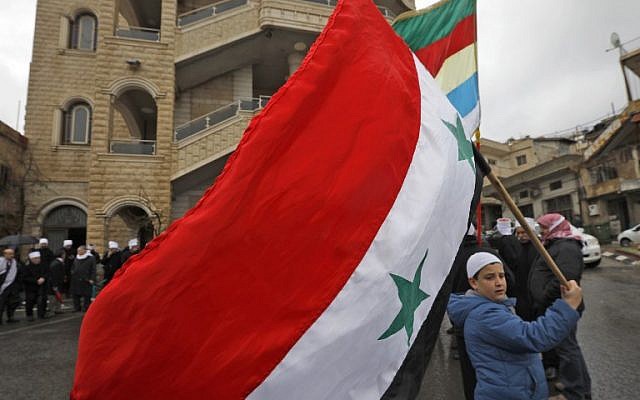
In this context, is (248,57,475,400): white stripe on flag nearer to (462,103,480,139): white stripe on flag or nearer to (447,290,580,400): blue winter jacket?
(447,290,580,400): blue winter jacket

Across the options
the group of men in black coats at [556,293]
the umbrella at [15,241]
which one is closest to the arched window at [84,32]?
the umbrella at [15,241]

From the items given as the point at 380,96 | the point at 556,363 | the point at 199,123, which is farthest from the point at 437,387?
the point at 199,123

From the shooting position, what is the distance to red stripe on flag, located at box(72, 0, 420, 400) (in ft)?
3.80

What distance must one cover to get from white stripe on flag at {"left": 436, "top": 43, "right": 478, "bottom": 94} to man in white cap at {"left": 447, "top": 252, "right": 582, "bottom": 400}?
1897 millimetres

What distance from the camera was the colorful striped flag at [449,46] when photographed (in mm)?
3205

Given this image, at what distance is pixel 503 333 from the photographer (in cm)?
185

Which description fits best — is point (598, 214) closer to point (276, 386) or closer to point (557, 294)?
point (557, 294)

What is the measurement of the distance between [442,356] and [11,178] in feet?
57.7

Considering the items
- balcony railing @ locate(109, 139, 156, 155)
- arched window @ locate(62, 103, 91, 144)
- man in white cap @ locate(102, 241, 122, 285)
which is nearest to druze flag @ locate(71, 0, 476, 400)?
man in white cap @ locate(102, 241, 122, 285)

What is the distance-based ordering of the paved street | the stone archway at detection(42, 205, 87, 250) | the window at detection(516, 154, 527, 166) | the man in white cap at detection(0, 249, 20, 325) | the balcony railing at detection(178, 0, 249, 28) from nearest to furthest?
the paved street → the man in white cap at detection(0, 249, 20, 325) → the balcony railing at detection(178, 0, 249, 28) → the stone archway at detection(42, 205, 87, 250) → the window at detection(516, 154, 527, 166)

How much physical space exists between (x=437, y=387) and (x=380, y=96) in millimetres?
3312

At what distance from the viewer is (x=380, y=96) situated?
1.67m

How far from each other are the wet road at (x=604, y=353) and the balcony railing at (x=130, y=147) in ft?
37.3


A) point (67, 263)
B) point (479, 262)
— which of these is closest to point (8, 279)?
point (67, 263)
